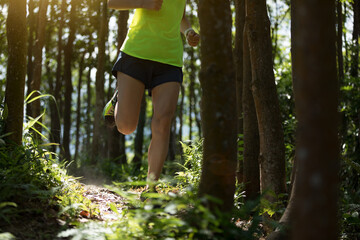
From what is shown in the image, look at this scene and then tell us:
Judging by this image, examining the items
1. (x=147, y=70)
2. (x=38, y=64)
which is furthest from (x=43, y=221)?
(x=38, y=64)

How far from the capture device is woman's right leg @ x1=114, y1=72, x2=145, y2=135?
410 cm

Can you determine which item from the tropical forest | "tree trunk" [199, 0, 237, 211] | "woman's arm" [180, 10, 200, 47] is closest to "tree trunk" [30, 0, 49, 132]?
the tropical forest

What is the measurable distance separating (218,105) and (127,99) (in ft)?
4.79

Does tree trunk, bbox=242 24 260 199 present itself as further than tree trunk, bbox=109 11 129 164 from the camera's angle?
No

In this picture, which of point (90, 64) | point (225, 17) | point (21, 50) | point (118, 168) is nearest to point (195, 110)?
point (90, 64)

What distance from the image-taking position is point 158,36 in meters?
4.12

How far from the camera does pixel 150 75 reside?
4148mm

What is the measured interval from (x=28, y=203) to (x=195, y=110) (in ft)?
73.1

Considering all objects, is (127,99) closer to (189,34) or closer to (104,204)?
(189,34)

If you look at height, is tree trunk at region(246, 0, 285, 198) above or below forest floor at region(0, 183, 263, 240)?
above

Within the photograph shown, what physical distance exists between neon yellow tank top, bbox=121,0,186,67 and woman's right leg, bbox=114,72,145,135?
0.27 metres

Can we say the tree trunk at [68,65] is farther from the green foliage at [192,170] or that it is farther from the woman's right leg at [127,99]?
the woman's right leg at [127,99]

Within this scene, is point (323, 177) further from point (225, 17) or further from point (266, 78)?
point (266, 78)

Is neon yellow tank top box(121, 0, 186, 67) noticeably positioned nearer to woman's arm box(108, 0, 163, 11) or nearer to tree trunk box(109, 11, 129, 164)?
woman's arm box(108, 0, 163, 11)
